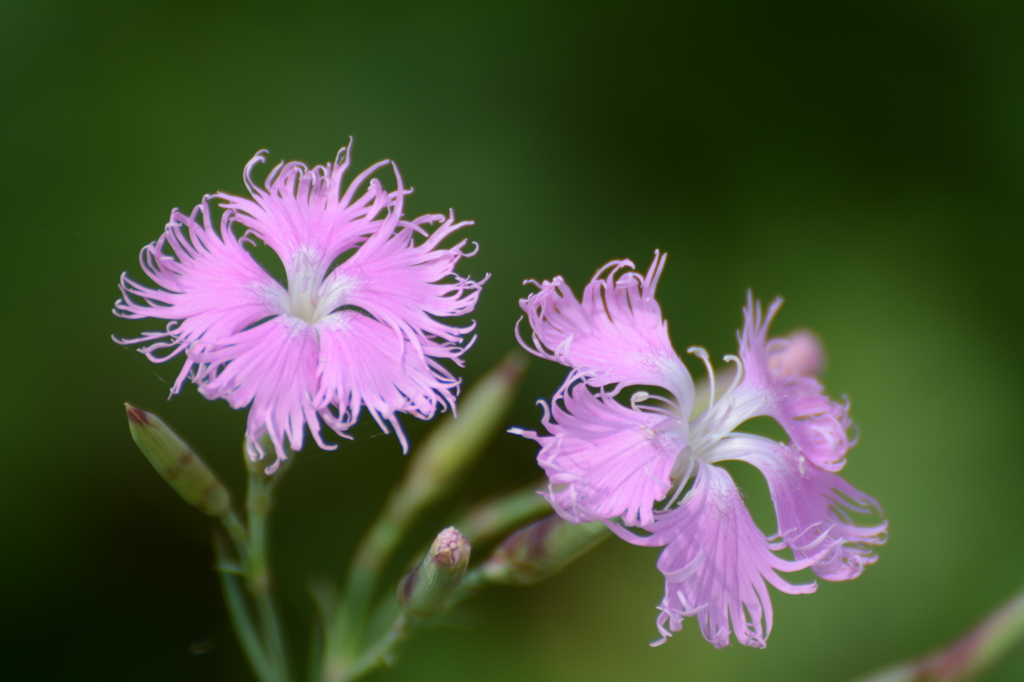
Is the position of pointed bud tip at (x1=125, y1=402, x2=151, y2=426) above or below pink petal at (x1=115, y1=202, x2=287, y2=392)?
below

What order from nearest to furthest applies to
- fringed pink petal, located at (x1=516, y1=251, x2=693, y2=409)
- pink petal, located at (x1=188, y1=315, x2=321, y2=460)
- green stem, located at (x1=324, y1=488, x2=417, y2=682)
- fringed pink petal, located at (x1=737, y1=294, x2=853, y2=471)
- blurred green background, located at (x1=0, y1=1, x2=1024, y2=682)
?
pink petal, located at (x1=188, y1=315, x2=321, y2=460) → fringed pink petal, located at (x1=516, y1=251, x2=693, y2=409) → fringed pink petal, located at (x1=737, y1=294, x2=853, y2=471) → green stem, located at (x1=324, y1=488, x2=417, y2=682) → blurred green background, located at (x1=0, y1=1, x2=1024, y2=682)

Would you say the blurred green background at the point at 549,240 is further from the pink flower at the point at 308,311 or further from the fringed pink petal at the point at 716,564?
the fringed pink petal at the point at 716,564

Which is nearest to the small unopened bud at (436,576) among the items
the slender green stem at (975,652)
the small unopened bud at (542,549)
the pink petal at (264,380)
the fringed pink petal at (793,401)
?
the small unopened bud at (542,549)

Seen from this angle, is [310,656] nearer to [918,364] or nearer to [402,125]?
[402,125]

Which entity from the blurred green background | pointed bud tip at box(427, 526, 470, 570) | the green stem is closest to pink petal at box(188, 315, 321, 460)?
pointed bud tip at box(427, 526, 470, 570)

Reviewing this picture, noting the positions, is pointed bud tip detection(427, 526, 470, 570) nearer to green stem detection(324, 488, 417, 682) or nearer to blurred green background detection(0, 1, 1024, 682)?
green stem detection(324, 488, 417, 682)

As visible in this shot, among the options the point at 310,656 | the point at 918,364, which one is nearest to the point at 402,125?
the point at 310,656

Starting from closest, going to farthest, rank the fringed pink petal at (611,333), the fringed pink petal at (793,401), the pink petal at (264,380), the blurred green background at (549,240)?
the pink petal at (264,380), the fringed pink petal at (611,333), the fringed pink petal at (793,401), the blurred green background at (549,240)
